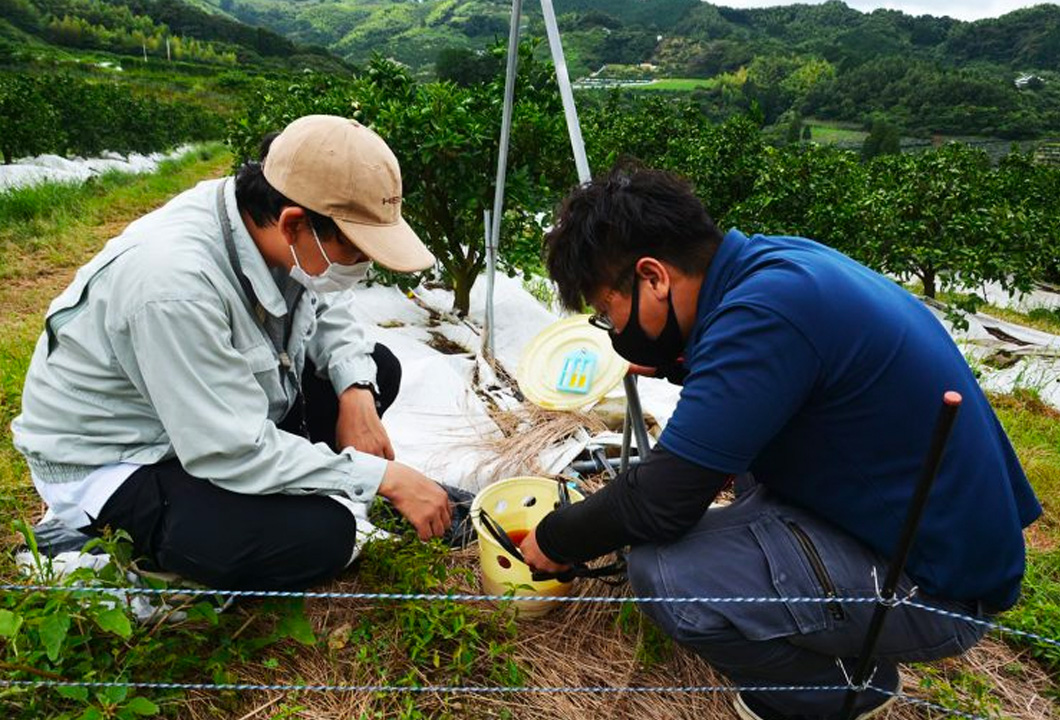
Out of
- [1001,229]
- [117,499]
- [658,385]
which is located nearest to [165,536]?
[117,499]

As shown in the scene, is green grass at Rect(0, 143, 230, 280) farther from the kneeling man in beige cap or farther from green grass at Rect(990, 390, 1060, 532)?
green grass at Rect(990, 390, 1060, 532)

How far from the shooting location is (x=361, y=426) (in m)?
2.35

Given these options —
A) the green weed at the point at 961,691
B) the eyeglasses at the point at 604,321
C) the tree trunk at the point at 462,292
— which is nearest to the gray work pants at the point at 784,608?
the green weed at the point at 961,691

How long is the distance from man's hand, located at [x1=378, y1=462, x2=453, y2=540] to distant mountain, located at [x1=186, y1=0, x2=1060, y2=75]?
184ft

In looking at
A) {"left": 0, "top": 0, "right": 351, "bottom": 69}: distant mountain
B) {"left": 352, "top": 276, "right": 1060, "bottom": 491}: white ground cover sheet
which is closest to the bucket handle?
{"left": 352, "top": 276, "right": 1060, "bottom": 491}: white ground cover sheet

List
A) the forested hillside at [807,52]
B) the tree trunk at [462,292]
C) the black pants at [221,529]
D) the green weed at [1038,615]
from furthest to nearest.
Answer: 1. the forested hillside at [807,52]
2. the tree trunk at [462,292]
3. the green weed at [1038,615]
4. the black pants at [221,529]

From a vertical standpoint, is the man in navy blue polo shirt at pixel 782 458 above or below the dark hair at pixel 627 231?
below

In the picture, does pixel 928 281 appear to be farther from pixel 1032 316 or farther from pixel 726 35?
pixel 726 35

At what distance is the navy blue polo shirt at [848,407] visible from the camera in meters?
1.39

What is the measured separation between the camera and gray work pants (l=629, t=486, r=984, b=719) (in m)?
1.60

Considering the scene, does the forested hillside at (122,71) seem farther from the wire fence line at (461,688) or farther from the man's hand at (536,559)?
the man's hand at (536,559)

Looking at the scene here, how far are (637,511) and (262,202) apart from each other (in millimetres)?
1261

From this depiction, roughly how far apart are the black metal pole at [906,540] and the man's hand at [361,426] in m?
1.51

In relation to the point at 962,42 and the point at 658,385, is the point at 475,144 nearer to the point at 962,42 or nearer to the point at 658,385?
the point at 658,385
